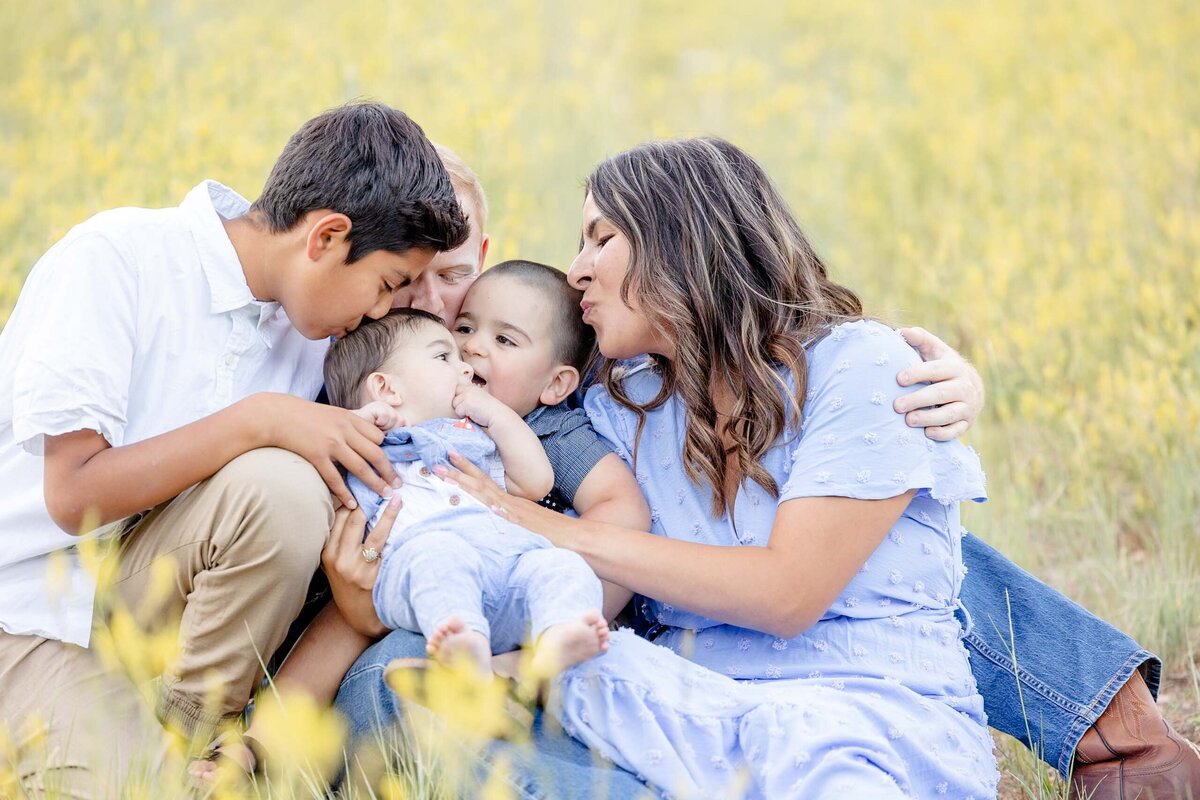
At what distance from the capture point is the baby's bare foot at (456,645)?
1962 millimetres

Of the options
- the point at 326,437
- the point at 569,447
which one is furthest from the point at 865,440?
the point at 326,437

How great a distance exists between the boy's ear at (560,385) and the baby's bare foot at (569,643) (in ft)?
3.03

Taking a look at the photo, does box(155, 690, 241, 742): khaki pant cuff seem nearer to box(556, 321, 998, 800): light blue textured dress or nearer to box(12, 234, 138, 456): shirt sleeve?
box(12, 234, 138, 456): shirt sleeve

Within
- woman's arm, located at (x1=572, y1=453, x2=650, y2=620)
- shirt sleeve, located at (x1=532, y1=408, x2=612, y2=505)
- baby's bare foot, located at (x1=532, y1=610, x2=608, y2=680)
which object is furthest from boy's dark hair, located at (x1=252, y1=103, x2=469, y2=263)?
baby's bare foot, located at (x1=532, y1=610, x2=608, y2=680)

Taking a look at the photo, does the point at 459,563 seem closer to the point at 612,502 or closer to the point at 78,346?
the point at 612,502

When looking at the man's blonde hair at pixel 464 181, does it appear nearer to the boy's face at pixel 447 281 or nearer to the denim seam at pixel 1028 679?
the boy's face at pixel 447 281

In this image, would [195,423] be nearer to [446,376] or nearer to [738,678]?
[446,376]

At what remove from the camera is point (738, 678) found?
2.55m

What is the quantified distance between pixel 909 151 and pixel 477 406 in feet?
18.1

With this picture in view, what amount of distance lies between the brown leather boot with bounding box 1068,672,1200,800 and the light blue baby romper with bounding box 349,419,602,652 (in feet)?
4.14

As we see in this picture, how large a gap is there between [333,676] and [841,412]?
1.16 m

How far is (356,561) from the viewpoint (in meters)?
2.38

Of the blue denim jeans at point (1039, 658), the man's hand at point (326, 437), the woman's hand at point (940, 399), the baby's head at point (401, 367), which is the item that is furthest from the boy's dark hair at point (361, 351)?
the blue denim jeans at point (1039, 658)

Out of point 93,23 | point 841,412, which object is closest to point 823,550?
point 841,412
